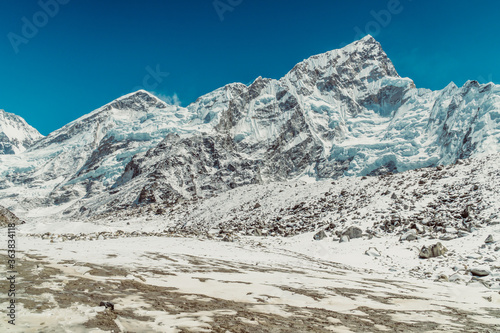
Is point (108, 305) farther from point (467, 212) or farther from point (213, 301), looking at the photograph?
point (467, 212)

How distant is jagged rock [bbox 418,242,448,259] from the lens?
19902 millimetres

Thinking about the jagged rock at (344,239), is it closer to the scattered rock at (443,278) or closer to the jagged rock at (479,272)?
the scattered rock at (443,278)

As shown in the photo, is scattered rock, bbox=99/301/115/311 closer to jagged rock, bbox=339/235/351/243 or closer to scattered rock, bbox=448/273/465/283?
scattered rock, bbox=448/273/465/283

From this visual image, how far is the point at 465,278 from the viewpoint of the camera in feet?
49.1

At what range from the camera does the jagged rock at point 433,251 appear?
65.3 feet

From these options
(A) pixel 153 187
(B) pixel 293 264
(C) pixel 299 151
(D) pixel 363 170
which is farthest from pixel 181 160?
(B) pixel 293 264

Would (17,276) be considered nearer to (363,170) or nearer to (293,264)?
(293,264)

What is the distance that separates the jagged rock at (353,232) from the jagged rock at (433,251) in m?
6.69

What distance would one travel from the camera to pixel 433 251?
20125 millimetres

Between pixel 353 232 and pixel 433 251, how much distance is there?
752cm

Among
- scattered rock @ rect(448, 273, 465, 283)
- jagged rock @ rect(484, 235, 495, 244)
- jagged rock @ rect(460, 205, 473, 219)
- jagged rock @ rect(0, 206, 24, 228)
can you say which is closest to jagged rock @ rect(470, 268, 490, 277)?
scattered rock @ rect(448, 273, 465, 283)

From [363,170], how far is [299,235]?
483 ft

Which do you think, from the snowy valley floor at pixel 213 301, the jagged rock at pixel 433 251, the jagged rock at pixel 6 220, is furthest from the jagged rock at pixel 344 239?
the jagged rock at pixel 6 220

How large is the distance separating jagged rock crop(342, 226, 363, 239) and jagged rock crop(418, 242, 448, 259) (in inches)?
263
